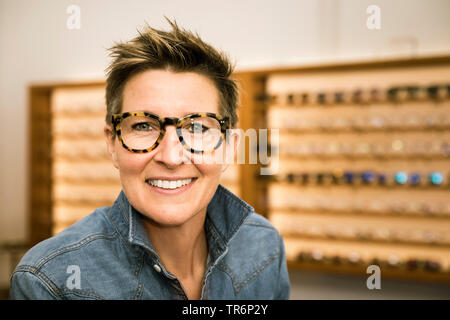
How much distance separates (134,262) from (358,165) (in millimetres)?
2582

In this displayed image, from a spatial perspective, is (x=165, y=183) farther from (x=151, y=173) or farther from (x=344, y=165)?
(x=344, y=165)

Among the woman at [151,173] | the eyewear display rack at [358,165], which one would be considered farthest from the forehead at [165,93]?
the eyewear display rack at [358,165]

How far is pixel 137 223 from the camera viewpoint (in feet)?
2.77

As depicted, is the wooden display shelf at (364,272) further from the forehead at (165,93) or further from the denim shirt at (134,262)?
the forehead at (165,93)

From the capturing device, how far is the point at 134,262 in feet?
2.72

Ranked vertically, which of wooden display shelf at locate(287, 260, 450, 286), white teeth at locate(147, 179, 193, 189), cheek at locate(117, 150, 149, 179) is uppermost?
cheek at locate(117, 150, 149, 179)

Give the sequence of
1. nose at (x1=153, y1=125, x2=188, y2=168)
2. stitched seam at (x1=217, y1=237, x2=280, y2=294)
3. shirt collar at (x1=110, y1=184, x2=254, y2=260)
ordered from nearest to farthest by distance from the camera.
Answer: nose at (x1=153, y1=125, x2=188, y2=168), shirt collar at (x1=110, y1=184, x2=254, y2=260), stitched seam at (x1=217, y1=237, x2=280, y2=294)

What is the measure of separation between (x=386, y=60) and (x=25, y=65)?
257 cm

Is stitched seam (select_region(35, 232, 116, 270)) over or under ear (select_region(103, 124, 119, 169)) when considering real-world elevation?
under

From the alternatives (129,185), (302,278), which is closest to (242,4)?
(129,185)

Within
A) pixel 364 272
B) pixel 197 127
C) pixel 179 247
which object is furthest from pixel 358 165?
pixel 197 127

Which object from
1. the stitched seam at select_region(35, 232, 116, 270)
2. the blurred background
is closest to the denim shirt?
the stitched seam at select_region(35, 232, 116, 270)

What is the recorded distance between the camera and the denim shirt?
73cm

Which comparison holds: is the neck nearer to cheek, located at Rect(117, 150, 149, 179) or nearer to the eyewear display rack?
cheek, located at Rect(117, 150, 149, 179)
